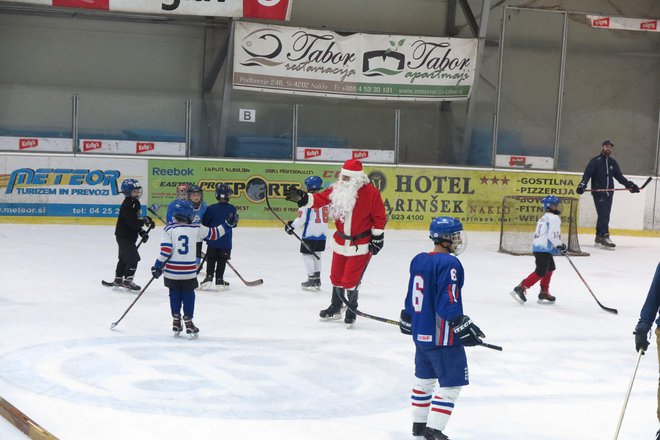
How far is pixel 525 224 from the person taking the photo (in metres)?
13.2

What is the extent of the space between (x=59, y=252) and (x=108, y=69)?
6651mm

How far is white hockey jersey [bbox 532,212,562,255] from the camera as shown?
26.8 feet

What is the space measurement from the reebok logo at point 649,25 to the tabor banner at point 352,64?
336 centimetres

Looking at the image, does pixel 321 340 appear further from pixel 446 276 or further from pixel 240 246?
pixel 240 246

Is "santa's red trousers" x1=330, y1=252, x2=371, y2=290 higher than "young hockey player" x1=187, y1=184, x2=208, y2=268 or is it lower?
lower

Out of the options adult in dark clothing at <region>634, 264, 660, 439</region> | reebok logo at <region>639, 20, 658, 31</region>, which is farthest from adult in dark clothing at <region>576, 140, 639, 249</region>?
adult in dark clothing at <region>634, 264, 660, 439</region>

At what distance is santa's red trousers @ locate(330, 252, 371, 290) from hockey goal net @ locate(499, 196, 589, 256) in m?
5.45

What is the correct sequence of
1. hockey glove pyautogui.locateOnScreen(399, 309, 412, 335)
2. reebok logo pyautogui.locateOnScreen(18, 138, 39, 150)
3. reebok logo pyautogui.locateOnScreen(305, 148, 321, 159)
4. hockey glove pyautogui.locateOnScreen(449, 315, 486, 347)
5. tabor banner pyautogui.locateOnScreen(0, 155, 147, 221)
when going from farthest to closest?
reebok logo pyautogui.locateOnScreen(305, 148, 321, 159), reebok logo pyautogui.locateOnScreen(18, 138, 39, 150), tabor banner pyautogui.locateOnScreen(0, 155, 147, 221), hockey glove pyautogui.locateOnScreen(399, 309, 412, 335), hockey glove pyautogui.locateOnScreen(449, 315, 486, 347)

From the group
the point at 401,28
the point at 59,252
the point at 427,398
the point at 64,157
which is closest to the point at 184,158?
the point at 64,157

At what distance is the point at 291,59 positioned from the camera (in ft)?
49.3

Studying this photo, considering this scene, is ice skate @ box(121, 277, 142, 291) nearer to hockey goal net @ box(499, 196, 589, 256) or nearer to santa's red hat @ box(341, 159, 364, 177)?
santa's red hat @ box(341, 159, 364, 177)

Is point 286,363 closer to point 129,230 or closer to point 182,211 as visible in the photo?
point 182,211

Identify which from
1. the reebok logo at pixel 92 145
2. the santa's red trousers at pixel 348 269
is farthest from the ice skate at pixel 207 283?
the reebok logo at pixel 92 145

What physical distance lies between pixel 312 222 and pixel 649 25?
34.8 feet
